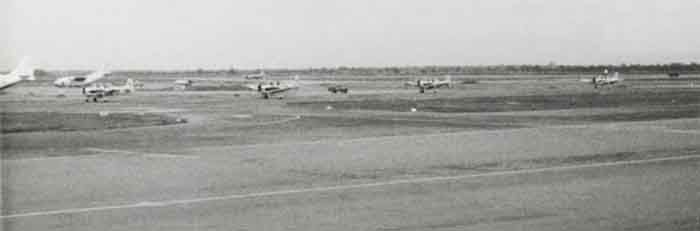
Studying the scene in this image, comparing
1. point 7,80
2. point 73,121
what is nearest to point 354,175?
point 73,121

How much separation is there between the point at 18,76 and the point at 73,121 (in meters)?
7.74

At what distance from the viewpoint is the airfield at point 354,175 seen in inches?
493

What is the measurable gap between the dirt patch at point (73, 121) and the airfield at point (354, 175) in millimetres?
337

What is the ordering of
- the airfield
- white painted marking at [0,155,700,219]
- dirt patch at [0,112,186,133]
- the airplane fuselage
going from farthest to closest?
the airplane fuselage, dirt patch at [0,112,186,133], white painted marking at [0,155,700,219], the airfield

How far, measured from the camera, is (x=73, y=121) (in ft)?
120

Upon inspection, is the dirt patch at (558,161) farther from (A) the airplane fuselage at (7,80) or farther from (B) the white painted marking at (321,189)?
(A) the airplane fuselage at (7,80)

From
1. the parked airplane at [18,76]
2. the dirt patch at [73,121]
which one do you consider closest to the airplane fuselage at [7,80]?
the parked airplane at [18,76]

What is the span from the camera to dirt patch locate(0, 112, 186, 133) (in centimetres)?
3306

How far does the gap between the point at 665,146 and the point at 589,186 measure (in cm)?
896

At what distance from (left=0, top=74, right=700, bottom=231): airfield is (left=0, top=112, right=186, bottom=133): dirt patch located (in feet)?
1.11

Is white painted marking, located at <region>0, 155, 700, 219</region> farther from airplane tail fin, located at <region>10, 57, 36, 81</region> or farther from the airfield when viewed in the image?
airplane tail fin, located at <region>10, 57, 36, 81</region>

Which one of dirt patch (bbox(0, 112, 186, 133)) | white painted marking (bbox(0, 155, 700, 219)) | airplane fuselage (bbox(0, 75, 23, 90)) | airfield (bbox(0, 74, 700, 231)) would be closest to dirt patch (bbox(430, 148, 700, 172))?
airfield (bbox(0, 74, 700, 231))

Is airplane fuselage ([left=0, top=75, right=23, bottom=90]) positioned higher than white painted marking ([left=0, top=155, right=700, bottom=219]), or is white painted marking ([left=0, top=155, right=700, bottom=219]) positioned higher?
airplane fuselage ([left=0, top=75, right=23, bottom=90])

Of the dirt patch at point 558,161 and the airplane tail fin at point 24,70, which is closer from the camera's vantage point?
the dirt patch at point 558,161
